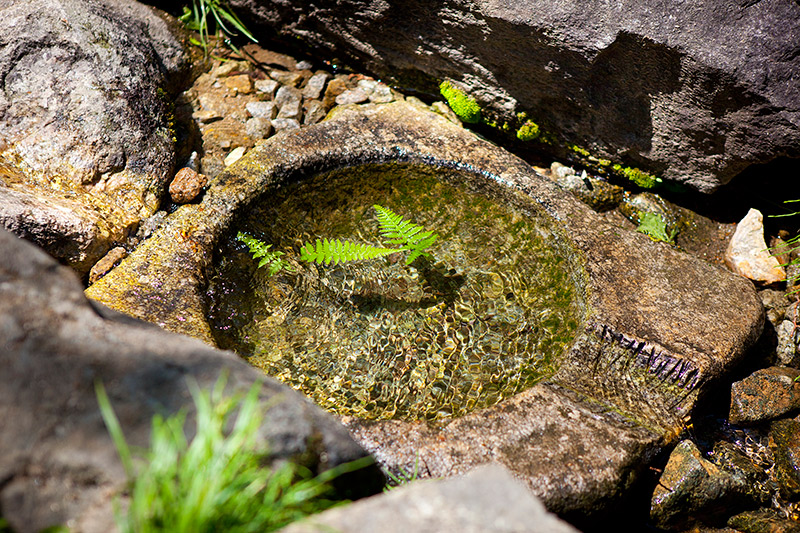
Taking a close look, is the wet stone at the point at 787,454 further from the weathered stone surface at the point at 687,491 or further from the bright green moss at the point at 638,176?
the bright green moss at the point at 638,176

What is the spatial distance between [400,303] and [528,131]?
2.06 m

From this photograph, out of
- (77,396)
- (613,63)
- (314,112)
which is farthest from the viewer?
(314,112)

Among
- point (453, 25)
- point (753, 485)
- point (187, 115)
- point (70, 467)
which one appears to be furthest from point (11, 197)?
point (753, 485)

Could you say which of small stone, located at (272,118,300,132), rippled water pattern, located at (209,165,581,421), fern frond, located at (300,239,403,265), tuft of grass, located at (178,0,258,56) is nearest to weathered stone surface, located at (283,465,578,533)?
rippled water pattern, located at (209,165,581,421)

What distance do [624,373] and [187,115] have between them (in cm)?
390

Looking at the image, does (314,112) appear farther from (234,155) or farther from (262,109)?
(234,155)

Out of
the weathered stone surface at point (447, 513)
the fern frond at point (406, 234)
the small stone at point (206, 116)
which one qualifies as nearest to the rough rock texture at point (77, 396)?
the weathered stone surface at point (447, 513)

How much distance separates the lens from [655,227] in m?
4.66

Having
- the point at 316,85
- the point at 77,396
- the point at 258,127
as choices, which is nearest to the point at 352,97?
the point at 316,85

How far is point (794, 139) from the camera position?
3871mm

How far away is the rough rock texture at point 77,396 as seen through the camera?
1.68 metres

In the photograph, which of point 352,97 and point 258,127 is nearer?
point 258,127

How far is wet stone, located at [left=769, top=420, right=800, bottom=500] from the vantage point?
3479 mm

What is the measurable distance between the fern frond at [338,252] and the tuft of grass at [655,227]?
7.18 feet
